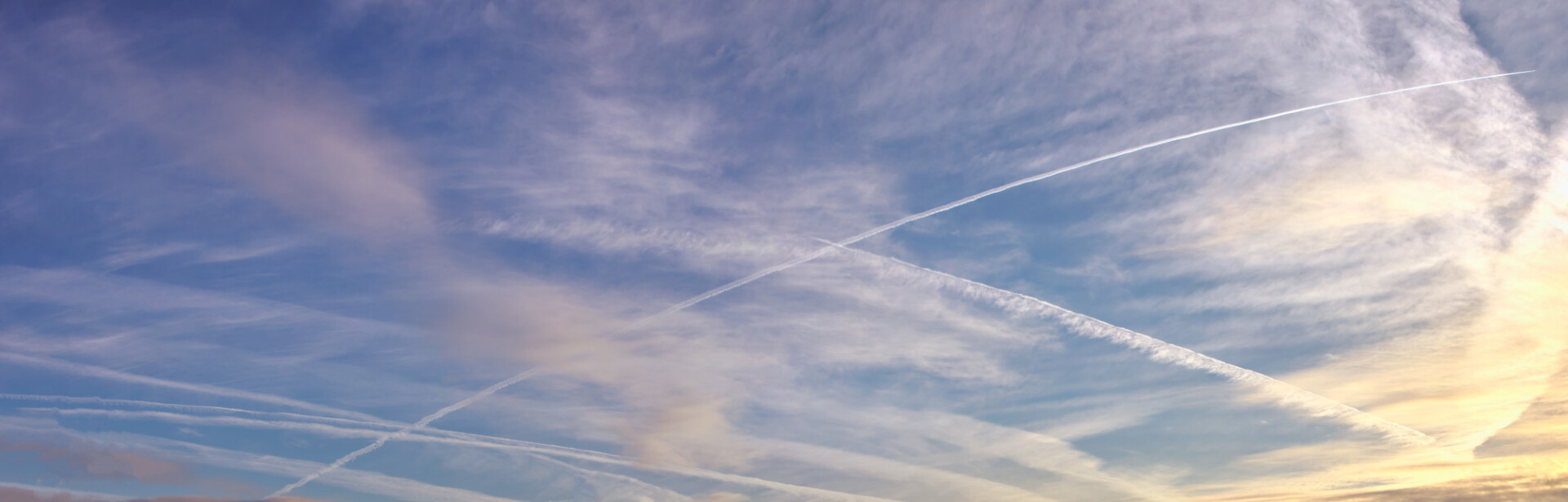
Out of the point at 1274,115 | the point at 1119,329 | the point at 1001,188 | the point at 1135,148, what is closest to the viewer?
the point at 1274,115

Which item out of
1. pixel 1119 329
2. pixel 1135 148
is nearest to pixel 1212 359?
pixel 1119 329

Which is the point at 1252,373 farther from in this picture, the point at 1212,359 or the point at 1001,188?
the point at 1001,188

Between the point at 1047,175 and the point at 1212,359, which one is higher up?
the point at 1047,175

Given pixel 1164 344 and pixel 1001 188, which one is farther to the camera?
pixel 1164 344

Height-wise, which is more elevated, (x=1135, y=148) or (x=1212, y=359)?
(x=1135, y=148)

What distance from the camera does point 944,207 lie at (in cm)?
9556

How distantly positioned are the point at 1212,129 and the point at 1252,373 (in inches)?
1763

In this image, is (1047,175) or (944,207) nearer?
(1047,175)

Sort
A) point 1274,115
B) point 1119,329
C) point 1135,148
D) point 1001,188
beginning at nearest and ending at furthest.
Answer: point 1274,115
point 1135,148
point 1001,188
point 1119,329

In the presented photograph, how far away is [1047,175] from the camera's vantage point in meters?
87.1

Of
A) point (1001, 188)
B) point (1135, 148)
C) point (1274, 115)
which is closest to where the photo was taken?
point (1274, 115)

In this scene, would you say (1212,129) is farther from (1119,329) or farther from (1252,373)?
(1252,373)

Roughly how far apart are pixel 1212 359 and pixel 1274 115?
136 feet

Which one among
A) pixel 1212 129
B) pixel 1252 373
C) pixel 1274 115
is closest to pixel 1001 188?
pixel 1212 129
